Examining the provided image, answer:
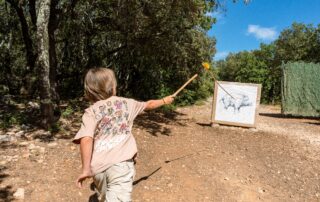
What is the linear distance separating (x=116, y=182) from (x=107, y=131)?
1.45 ft

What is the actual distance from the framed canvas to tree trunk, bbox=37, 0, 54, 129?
4.77 metres

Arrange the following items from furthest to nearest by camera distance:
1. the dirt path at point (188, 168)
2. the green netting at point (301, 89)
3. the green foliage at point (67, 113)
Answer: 1. the green netting at point (301, 89)
2. the green foliage at point (67, 113)
3. the dirt path at point (188, 168)

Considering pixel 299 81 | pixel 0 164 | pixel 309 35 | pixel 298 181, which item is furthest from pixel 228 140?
Answer: pixel 309 35

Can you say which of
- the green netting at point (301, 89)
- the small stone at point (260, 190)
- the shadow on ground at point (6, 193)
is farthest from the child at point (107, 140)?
the green netting at point (301, 89)

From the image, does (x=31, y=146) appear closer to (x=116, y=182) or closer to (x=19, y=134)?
(x=19, y=134)

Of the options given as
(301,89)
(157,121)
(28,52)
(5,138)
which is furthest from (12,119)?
(301,89)

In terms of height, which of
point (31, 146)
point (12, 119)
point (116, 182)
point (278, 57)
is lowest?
point (31, 146)

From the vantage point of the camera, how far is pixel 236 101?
33.3ft

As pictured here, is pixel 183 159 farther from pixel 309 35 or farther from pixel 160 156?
pixel 309 35

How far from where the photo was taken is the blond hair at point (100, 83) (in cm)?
288

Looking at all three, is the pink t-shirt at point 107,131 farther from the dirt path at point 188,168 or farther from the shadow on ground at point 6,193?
the shadow on ground at point 6,193

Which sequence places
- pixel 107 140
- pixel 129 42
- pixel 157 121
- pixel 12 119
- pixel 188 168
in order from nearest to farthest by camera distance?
pixel 107 140, pixel 188 168, pixel 12 119, pixel 157 121, pixel 129 42

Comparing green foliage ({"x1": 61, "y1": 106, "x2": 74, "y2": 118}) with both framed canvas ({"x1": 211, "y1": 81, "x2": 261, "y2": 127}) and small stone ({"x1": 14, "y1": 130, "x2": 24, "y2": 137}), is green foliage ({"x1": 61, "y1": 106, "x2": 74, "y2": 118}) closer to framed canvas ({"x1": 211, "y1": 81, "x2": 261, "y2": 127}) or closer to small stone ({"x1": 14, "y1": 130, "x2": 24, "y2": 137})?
small stone ({"x1": 14, "y1": 130, "x2": 24, "y2": 137})

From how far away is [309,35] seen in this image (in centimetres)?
3397
